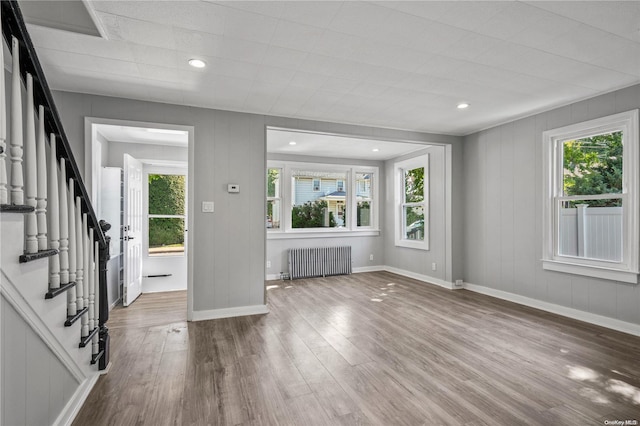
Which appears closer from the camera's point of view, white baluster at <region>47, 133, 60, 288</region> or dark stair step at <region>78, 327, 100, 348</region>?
white baluster at <region>47, 133, 60, 288</region>

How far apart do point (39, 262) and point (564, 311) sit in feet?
16.4

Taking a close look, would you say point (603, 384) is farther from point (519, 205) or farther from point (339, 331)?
point (519, 205)

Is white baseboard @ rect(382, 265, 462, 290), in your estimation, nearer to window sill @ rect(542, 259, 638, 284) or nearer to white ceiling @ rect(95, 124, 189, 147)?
window sill @ rect(542, 259, 638, 284)

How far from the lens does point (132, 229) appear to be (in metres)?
4.69

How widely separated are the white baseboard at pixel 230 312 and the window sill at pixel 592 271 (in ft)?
11.7

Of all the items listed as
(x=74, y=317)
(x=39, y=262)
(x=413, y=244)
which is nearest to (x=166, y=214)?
(x=74, y=317)

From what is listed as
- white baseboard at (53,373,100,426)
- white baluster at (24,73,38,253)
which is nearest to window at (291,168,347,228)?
white baseboard at (53,373,100,426)

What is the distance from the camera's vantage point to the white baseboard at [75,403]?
1.87 metres

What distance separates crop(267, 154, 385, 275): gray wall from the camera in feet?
20.9

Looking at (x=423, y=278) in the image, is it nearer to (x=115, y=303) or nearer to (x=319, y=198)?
(x=319, y=198)

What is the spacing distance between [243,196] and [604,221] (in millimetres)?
4128

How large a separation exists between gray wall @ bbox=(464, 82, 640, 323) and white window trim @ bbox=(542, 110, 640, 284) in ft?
0.27

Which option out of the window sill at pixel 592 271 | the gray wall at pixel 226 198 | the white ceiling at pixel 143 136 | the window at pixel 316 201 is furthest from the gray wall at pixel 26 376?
the window at pixel 316 201

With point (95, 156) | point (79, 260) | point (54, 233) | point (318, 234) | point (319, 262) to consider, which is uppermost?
point (95, 156)
